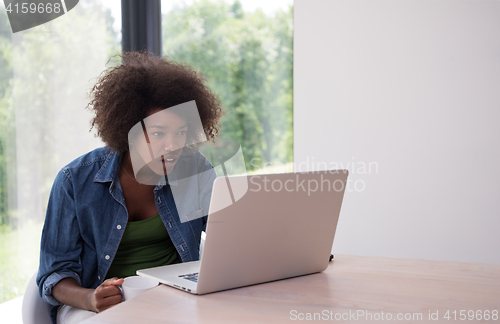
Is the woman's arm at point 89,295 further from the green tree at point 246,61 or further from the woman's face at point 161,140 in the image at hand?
Answer: the green tree at point 246,61

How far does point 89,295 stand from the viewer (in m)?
1.03

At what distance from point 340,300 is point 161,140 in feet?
2.34

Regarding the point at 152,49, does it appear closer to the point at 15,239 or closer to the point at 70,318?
the point at 15,239

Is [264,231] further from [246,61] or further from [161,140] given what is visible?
[246,61]

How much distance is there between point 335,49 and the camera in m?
2.23

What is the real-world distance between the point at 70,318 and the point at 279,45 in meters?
1.91

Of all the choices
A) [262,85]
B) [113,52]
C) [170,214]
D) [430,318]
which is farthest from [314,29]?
[430,318]

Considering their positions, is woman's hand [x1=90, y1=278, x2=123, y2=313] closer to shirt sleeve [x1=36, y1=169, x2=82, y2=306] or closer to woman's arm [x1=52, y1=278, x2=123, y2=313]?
woman's arm [x1=52, y1=278, x2=123, y2=313]

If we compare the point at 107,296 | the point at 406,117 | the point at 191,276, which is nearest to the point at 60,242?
the point at 107,296

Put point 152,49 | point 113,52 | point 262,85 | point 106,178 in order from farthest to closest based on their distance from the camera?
point 262,85, point 152,49, point 113,52, point 106,178

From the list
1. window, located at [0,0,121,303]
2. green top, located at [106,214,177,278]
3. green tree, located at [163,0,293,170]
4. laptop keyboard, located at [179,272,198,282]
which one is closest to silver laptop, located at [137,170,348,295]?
laptop keyboard, located at [179,272,198,282]

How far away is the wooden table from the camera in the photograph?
708 mm

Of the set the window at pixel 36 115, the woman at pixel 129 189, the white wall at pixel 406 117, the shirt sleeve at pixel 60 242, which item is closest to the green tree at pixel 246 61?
the white wall at pixel 406 117

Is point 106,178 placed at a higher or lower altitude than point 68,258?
higher
